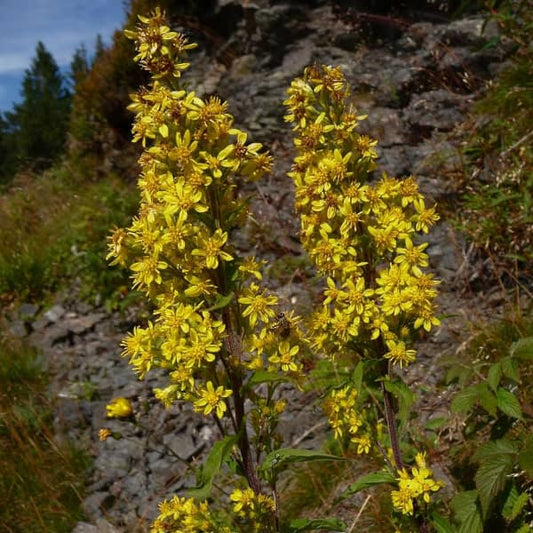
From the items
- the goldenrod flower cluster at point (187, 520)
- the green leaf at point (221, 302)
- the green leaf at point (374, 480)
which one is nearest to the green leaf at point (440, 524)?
the green leaf at point (374, 480)

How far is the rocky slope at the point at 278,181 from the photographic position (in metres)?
3.88

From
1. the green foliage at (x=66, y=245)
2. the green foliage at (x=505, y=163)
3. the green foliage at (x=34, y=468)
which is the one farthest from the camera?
the green foliage at (x=66, y=245)

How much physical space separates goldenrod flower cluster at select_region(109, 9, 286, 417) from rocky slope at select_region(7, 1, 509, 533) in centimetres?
139

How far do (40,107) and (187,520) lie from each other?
52.4 meters

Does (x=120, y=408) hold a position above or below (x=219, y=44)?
below

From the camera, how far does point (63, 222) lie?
6602mm

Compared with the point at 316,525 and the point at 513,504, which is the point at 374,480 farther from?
the point at 513,504

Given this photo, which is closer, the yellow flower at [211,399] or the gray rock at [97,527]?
the yellow flower at [211,399]

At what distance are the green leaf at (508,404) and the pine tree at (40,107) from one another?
4359 cm

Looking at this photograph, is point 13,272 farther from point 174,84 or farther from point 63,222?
point 174,84

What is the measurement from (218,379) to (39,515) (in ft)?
7.64

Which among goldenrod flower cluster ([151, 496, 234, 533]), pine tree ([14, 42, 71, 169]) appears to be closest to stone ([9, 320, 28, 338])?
Answer: goldenrod flower cluster ([151, 496, 234, 533])

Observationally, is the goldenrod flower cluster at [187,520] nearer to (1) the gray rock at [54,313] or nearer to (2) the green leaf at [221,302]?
(2) the green leaf at [221,302]

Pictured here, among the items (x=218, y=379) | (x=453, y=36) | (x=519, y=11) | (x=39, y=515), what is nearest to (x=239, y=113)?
(x=453, y=36)
